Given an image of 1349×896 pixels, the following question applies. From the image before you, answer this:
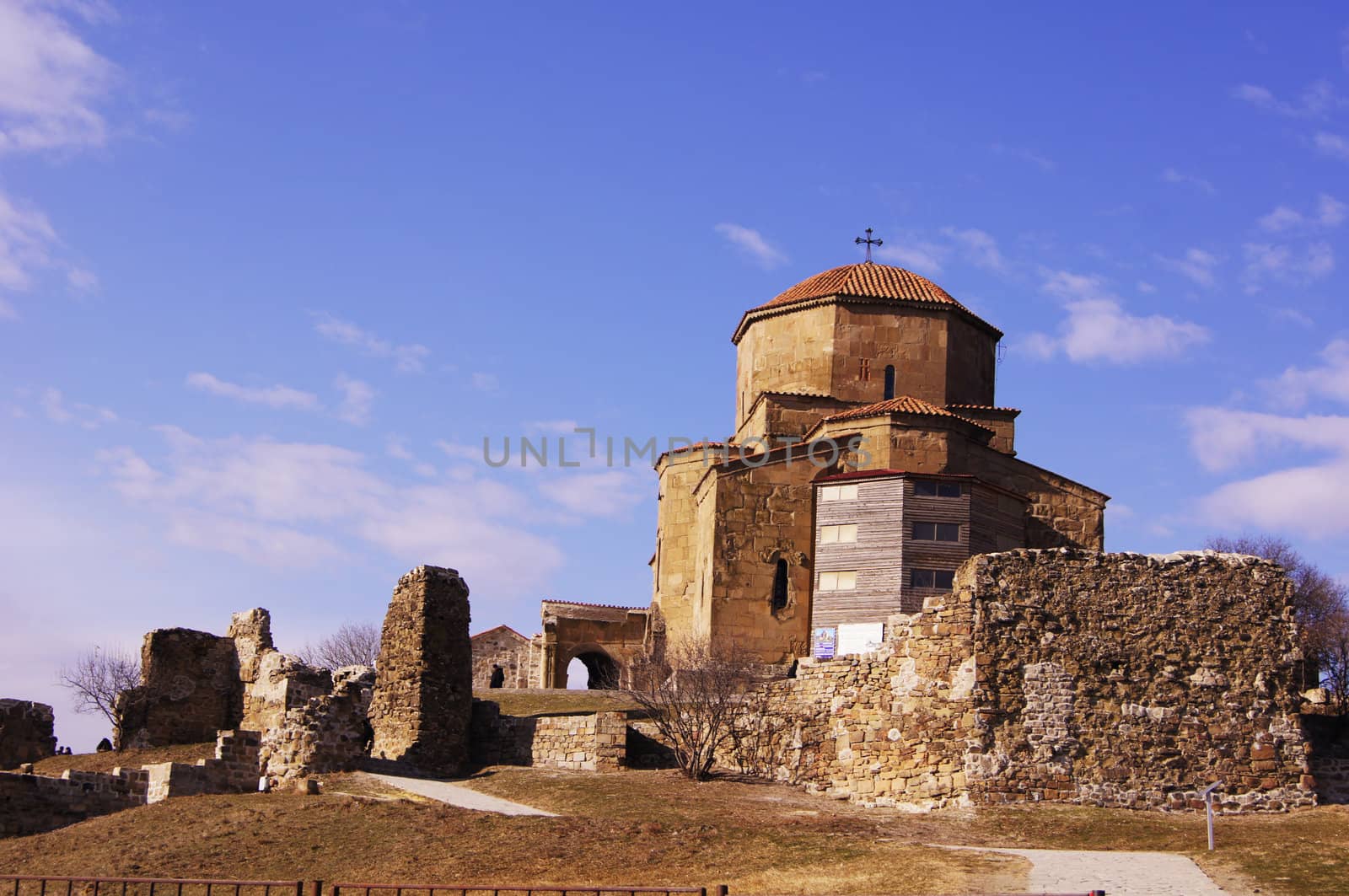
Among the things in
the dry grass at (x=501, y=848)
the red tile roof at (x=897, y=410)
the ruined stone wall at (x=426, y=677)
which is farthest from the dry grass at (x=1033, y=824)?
the red tile roof at (x=897, y=410)

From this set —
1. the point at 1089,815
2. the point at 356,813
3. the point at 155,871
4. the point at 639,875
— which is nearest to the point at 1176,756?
the point at 1089,815

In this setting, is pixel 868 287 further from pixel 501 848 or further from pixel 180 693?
pixel 501 848

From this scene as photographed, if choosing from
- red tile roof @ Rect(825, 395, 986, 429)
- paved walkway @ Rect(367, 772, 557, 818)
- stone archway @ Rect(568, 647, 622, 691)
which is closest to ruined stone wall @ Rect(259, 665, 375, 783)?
paved walkway @ Rect(367, 772, 557, 818)

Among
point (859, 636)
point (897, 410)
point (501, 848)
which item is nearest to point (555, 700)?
point (859, 636)

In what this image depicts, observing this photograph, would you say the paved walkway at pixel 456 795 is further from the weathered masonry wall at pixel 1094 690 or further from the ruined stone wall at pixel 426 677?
the weathered masonry wall at pixel 1094 690

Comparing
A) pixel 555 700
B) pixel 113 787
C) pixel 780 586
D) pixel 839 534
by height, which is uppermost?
pixel 839 534

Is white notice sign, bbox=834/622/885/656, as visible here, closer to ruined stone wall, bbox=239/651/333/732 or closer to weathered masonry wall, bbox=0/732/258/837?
ruined stone wall, bbox=239/651/333/732

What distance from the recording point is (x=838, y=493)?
125 ft

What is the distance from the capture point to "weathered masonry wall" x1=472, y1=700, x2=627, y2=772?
27047mm

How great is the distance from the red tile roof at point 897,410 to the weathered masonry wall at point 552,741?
1417 centimetres

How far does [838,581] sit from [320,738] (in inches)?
610

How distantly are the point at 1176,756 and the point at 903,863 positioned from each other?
270 inches

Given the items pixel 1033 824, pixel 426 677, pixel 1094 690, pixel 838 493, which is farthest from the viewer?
pixel 838 493

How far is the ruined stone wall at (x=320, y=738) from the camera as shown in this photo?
81.4 ft
